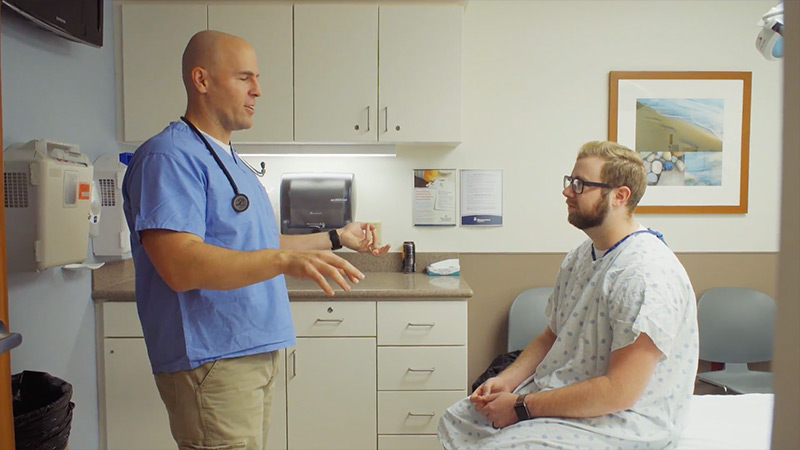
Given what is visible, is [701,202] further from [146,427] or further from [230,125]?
[146,427]

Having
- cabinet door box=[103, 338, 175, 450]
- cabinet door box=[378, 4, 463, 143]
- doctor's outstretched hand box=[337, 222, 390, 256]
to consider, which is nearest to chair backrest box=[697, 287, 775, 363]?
cabinet door box=[378, 4, 463, 143]

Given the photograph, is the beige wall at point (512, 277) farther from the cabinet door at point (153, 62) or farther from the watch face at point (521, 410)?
the cabinet door at point (153, 62)

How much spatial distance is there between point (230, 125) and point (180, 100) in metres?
1.53

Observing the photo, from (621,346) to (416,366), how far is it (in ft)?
4.40

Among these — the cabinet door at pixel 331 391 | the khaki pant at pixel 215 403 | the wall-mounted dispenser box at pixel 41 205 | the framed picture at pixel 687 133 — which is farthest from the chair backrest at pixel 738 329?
the wall-mounted dispenser box at pixel 41 205

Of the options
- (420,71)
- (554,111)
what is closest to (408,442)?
(420,71)

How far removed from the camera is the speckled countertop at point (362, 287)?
102 inches

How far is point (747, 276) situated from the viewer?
318 cm

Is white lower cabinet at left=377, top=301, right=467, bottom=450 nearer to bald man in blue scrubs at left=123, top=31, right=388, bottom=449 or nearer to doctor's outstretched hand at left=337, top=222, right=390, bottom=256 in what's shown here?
doctor's outstretched hand at left=337, top=222, right=390, bottom=256

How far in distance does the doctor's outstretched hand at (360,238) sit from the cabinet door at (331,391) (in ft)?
3.53

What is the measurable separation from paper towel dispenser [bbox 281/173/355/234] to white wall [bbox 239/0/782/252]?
0.15 metres

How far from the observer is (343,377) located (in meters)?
2.64

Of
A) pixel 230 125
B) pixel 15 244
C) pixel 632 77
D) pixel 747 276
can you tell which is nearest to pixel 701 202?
pixel 747 276

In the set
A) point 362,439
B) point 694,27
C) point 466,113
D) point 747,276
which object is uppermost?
point 694,27
